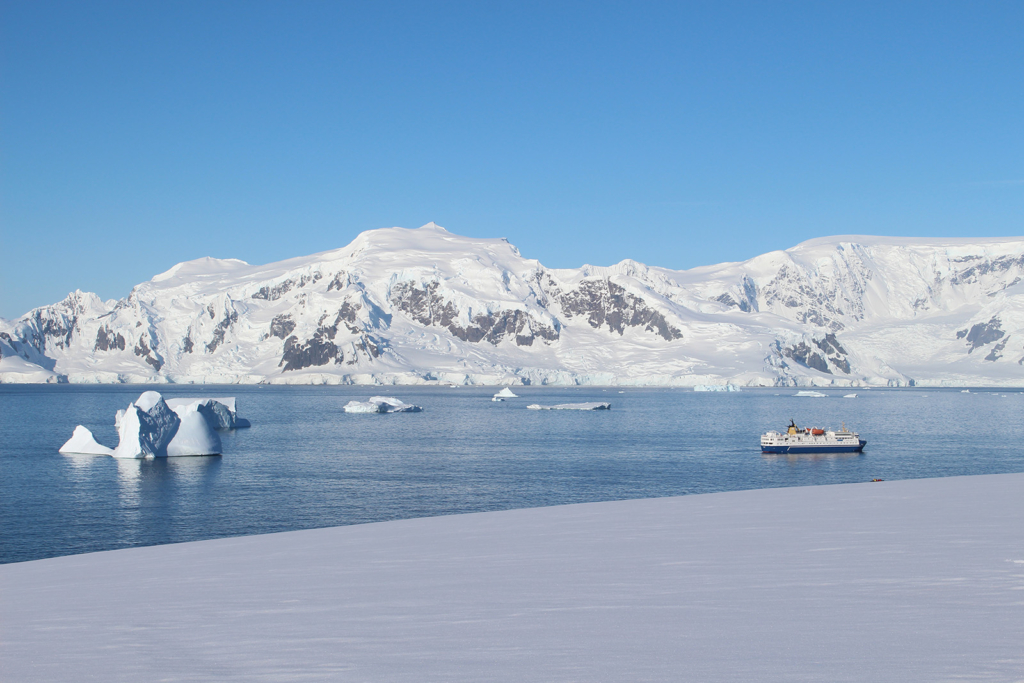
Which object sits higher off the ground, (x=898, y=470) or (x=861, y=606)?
(x=861, y=606)

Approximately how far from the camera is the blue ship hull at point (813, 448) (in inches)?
2771

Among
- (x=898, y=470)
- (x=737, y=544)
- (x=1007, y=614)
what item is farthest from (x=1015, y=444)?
(x=1007, y=614)

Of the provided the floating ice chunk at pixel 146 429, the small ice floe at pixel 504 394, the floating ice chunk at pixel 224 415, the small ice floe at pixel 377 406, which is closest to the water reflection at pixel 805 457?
the floating ice chunk at pixel 146 429

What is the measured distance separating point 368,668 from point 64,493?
41.2 m

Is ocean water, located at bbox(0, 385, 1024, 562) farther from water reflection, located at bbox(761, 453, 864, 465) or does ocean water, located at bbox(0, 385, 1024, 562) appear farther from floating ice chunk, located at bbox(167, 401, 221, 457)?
floating ice chunk, located at bbox(167, 401, 221, 457)

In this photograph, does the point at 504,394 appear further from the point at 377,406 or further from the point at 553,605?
the point at 553,605

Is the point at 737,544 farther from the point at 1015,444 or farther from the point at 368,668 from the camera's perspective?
the point at 1015,444

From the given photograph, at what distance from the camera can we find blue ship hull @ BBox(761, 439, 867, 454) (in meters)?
70.4

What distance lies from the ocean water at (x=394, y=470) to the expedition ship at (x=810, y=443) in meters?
1.25

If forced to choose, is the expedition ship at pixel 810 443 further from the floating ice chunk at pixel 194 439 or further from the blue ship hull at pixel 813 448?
the floating ice chunk at pixel 194 439

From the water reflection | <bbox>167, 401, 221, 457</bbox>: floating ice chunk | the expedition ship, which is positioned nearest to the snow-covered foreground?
<bbox>167, 401, 221, 457</bbox>: floating ice chunk

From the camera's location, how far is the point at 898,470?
56.6 metres

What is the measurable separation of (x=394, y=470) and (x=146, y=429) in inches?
763

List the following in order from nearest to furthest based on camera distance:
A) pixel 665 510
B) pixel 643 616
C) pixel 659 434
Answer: pixel 643 616 < pixel 665 510 < pixel 659 434
